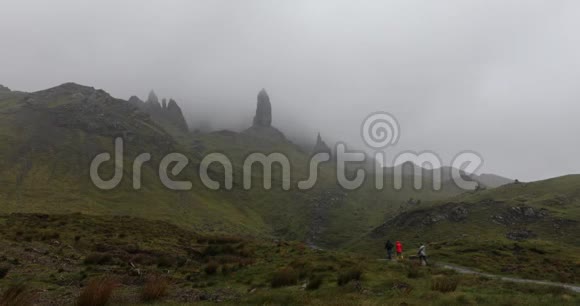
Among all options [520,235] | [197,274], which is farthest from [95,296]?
[520,235]

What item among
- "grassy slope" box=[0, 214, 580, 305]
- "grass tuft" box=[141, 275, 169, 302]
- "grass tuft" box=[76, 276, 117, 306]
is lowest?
"grassy slope" box=[0, 214, 580, 305]

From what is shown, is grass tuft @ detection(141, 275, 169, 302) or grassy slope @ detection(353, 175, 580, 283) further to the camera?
grassy slope @ detection(353, 175, 580, 283)

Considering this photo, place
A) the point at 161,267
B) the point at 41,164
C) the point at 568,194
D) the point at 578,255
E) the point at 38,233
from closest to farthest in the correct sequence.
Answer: the point at 161,267
the point at 38,233
the point at 578,255
the point at 568,194
the point at 41,164

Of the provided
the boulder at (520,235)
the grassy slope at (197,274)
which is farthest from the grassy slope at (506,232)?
the grassy slope at (197,274)

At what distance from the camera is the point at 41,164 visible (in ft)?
573

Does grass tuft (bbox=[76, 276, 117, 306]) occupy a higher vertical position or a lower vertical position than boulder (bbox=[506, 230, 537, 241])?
higher

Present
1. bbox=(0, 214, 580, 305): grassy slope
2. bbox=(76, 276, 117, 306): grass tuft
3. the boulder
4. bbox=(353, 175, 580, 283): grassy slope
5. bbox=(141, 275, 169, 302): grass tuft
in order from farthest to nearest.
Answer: the boulder → bbox=(353, 175, 580, 283): grassy slope → bbox=(0, 214, 580, 305): grassy slope → bbox=(141, 275, 169, 302): grass tuft → bbox=(76, 276, 117, 306): grass tuft

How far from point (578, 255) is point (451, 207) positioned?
77426 millimetres

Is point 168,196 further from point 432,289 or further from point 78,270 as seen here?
point 432,289

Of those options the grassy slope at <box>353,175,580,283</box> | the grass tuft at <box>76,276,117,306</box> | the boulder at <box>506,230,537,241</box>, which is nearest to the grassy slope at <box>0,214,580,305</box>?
the grass tuft at <box>76,276,117,306</box>

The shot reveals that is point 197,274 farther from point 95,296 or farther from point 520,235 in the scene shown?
point 520,235

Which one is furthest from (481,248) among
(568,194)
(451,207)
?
(568,194)

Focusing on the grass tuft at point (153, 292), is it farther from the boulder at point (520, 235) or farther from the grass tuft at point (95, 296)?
the boulder at point (520, 235)

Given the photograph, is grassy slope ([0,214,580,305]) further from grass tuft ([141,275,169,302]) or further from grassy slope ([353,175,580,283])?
grassy slope ([353,175,580,283])
